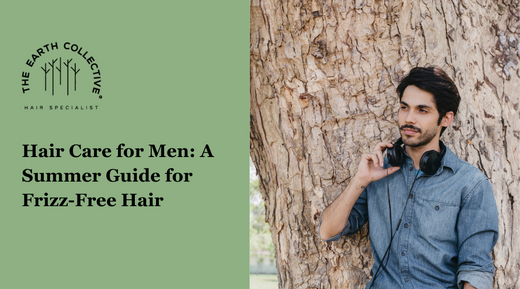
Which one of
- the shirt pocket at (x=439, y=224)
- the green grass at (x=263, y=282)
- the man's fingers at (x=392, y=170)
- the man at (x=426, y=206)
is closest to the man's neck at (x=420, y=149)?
the man at (x=426, y=206)

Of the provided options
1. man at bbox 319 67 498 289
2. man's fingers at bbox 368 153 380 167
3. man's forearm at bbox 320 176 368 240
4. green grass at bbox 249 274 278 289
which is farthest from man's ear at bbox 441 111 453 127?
green grass at bbox 249 274 278 289

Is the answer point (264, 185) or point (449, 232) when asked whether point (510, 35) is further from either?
point (264, 185)

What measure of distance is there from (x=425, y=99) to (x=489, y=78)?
98 cm

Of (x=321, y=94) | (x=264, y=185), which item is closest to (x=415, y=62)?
(x=321, y=94)

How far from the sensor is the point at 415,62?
313 cm

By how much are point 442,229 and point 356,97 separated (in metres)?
1.06

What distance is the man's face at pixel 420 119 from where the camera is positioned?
8.63 feet

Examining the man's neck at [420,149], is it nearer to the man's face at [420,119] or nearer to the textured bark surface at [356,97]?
the man's face at [420,119]

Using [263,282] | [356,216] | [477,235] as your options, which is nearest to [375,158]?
[356,216]

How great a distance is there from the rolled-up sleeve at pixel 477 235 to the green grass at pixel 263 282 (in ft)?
59.6

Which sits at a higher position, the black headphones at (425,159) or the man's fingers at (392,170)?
the black headphones at (425,159)

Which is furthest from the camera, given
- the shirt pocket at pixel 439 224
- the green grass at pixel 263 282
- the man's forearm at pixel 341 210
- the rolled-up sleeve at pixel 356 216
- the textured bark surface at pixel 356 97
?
the green grass at pixel 263 282

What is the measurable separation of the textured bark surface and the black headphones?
42 centimetres

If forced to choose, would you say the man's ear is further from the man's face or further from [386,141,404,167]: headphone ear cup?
[386,141,404,167]: headphone ear cup
